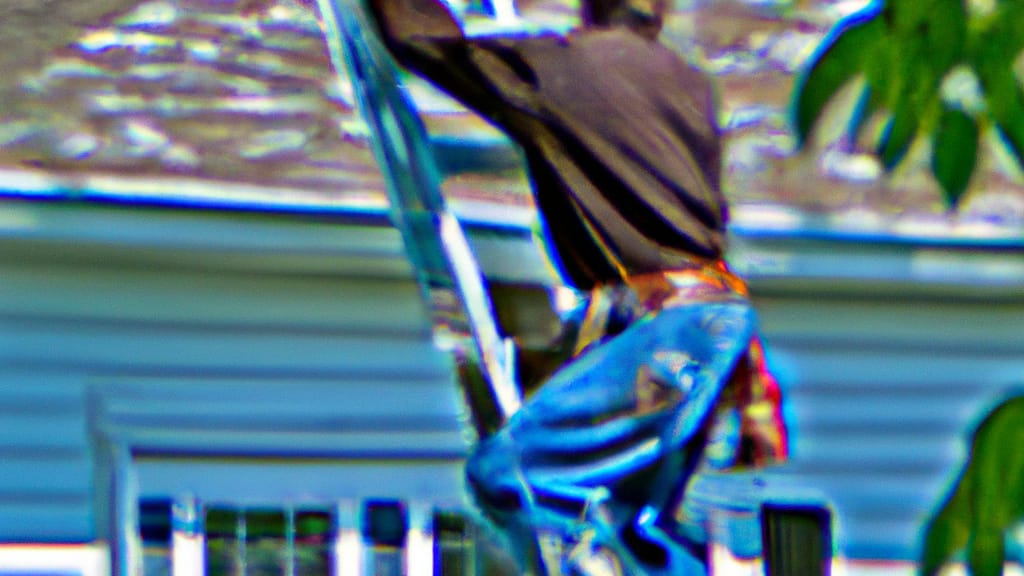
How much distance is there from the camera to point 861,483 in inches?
210

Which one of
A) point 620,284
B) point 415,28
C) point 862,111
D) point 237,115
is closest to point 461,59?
Result: point 415,28

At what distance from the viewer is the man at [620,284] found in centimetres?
215

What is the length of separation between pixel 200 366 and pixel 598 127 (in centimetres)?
268

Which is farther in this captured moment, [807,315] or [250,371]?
[807,315]

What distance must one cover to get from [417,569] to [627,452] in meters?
2.86

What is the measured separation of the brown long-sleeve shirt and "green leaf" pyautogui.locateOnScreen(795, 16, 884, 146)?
833 mm

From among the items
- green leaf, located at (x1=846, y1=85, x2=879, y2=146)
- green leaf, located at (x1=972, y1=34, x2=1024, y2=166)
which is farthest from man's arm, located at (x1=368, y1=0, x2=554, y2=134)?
green leaf, located at (x1=972, y1=34, x2=1024, y2=166)

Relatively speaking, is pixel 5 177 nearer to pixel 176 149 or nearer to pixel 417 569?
pixel 176 149

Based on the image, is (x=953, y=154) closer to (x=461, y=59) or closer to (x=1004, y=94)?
(x=1004, y=94)

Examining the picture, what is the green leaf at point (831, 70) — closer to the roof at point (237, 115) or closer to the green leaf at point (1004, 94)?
the green leaf at point (1004, 94)

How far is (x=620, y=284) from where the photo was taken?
7.72ft

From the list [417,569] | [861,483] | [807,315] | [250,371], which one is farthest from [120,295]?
[861,483]

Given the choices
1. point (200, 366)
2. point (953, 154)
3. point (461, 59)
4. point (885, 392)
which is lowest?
point (885, 392)

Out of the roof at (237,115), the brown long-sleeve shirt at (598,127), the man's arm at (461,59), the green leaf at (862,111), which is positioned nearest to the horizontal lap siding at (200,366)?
the roof at (237,115)
